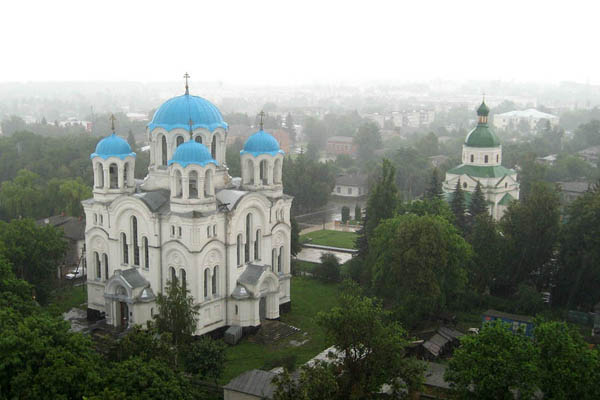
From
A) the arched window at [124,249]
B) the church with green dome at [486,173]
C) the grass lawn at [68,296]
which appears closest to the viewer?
the arched window at [124,249]

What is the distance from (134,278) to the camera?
23.5m

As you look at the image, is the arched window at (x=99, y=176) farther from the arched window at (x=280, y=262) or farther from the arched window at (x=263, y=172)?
the arched window at (x=280, y=262)

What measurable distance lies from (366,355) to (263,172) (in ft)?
33.9

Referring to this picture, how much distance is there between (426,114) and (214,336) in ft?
366

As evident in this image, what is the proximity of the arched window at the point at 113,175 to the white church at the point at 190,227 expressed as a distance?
48mm

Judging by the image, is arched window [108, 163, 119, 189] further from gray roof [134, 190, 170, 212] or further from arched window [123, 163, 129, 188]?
gray roof [134, 190, 170, 212]

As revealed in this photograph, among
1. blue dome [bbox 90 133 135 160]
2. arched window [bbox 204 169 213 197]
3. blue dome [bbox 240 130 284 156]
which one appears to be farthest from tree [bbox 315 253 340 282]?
blue dome [bbox 90 133 135 160]

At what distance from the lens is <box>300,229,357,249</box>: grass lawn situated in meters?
37.8

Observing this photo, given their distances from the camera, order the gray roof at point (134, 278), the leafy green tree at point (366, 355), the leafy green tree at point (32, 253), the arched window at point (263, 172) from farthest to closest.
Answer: the arched window at point (263, 172), the leafy green tree at point (32, 253), the gray roof at point (134, 278), the leafy green tree at point (366, 355)

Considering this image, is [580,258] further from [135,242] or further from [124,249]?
[124,249]

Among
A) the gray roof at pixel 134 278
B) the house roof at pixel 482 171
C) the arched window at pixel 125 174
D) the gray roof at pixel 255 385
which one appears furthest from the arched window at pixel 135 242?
the house roof at pixel 482 171

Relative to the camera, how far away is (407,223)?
24.4 meters

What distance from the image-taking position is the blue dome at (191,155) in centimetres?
2236

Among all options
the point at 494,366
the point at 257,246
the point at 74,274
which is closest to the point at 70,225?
the point at 74,274
